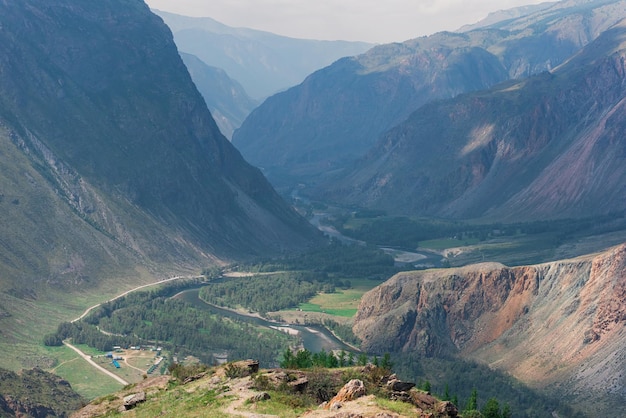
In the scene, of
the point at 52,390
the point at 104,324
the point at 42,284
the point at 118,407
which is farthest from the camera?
the point at 42,284

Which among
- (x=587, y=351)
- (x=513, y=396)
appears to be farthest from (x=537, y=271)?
(x=513, y=396)

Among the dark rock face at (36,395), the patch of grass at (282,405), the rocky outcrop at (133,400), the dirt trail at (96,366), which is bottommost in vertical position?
the dirt trail at (96,366)

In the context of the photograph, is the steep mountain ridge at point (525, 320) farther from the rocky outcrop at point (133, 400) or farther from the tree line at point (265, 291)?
the rocky outcrop at point (133, 400)

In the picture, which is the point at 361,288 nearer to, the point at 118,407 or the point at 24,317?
the point at 24,317

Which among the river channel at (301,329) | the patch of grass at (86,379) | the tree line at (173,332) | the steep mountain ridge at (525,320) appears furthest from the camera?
the river channel at (301,329)

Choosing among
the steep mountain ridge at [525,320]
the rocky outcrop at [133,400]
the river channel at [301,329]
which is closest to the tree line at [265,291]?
the river channel at [301,329]

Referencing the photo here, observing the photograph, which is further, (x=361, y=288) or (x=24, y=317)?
(x=361, y=288)

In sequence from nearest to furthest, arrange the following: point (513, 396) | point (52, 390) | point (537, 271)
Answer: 1. point (52, 390)
2. point (513, 396)
3. point (537, 271)

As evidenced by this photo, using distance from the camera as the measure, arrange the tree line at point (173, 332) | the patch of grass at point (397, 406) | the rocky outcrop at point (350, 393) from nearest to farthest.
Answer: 1. the patch of grass at point (397, 406)
2. the rocky outcrop at point (350, 393)
3. the tree line at point (173, 332)
